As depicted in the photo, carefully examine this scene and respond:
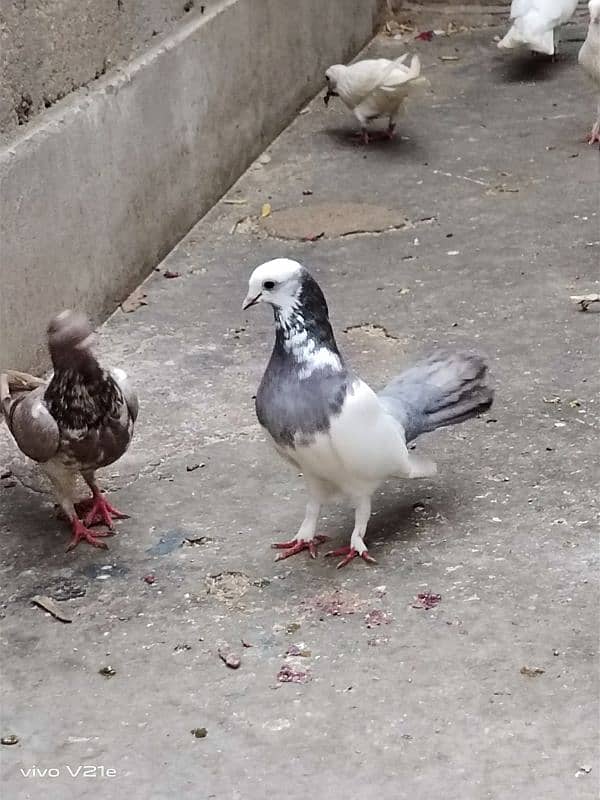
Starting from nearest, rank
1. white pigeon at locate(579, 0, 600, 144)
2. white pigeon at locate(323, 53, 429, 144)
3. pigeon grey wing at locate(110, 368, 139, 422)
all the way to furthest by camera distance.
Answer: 1. pigeon grey wing at locate(110, 368, 139, 422)
2. white pigeon at locate(579, 0, 600, 144)
3. white pigeon at locate(323, 53, 429, 144)

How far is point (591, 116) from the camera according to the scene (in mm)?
7531

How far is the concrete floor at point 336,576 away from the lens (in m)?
2.76

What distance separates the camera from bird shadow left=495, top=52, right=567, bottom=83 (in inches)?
331

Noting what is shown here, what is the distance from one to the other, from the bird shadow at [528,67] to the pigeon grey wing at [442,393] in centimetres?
519

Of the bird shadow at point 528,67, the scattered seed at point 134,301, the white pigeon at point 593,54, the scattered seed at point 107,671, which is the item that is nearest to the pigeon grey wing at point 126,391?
the scattered seed at point 107,671

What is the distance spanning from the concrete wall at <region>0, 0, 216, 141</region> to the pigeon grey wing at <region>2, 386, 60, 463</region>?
1.29 meters

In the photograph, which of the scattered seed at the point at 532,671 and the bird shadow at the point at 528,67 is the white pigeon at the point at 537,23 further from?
the scattered seed at the point at 532,671

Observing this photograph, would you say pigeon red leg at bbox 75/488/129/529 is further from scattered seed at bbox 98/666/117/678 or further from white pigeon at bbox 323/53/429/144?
white pigeon at bbox 323/53/429/144

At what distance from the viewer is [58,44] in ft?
15.7

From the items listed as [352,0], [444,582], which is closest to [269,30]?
[352,0]

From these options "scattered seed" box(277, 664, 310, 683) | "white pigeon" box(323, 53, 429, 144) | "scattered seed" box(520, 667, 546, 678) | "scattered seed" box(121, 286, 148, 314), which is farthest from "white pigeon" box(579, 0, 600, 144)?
"scattered seed" box(277, 664, 310, 683)

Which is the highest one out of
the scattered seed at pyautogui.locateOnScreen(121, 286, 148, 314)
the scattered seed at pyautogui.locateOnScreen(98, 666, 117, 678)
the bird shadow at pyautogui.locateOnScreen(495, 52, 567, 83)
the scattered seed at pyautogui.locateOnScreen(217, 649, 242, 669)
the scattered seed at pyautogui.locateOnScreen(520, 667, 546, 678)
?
the scattered seed at pyautogui.locateOnScreen(520, 667, 546, 678)

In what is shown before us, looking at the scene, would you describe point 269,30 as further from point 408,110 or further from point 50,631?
point 50,631

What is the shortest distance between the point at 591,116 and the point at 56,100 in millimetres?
3838
